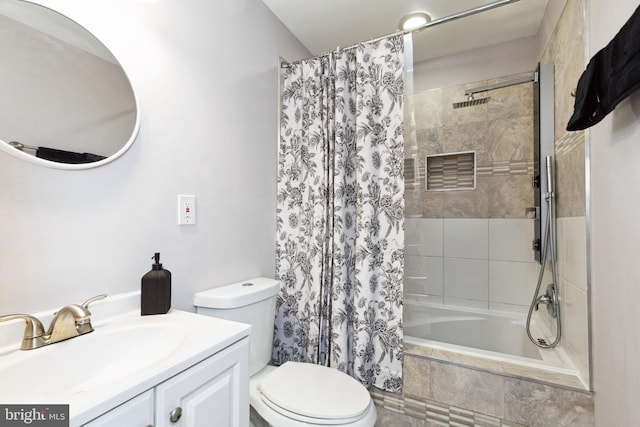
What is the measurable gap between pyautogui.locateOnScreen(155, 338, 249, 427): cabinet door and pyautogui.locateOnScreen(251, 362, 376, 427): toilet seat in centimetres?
29

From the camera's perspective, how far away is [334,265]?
1.62 m

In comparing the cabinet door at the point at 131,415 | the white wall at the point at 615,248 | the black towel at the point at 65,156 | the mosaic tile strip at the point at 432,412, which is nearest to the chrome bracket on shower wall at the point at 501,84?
the white wall at the point at 615,248

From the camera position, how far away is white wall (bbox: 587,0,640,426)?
2.83ft

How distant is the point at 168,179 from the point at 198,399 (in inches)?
33.7

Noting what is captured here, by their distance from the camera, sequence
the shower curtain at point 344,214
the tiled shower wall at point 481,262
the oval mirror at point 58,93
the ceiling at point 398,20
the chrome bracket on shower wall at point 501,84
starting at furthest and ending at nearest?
the tiled shower wall at point 481,262, the chrome bracket on shower wall at point 501,84, the ceiling at point 398,20, the shower curtain at point 344,214, the oval mirror at point 58,93

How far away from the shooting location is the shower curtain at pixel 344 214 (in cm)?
153

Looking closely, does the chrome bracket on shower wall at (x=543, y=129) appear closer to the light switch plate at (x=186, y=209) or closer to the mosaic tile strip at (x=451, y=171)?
the mosaic tile strip at (x=451, y=171)

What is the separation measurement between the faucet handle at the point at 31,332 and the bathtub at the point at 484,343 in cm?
145

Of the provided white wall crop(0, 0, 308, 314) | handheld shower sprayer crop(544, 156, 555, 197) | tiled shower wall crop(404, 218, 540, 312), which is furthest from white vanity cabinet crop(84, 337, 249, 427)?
handheld shower sprayer crop(544, 156, 555, 197)

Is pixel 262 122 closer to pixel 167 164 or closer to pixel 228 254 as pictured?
pixel 167 164

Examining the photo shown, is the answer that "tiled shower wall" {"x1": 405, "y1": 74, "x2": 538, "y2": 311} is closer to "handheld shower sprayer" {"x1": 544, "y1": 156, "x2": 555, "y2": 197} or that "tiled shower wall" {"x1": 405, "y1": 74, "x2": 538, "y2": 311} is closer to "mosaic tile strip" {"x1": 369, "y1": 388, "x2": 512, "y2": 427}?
"handheld shower sprayer" {"x1": 544, "y1": 156, "x2": 555, "y2": 197}

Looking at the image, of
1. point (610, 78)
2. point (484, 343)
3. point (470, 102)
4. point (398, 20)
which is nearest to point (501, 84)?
point (470, 102)

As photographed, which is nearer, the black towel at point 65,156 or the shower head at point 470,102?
the black towel at point 65,156

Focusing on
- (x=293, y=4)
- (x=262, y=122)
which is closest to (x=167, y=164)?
(x=262, y=122)
